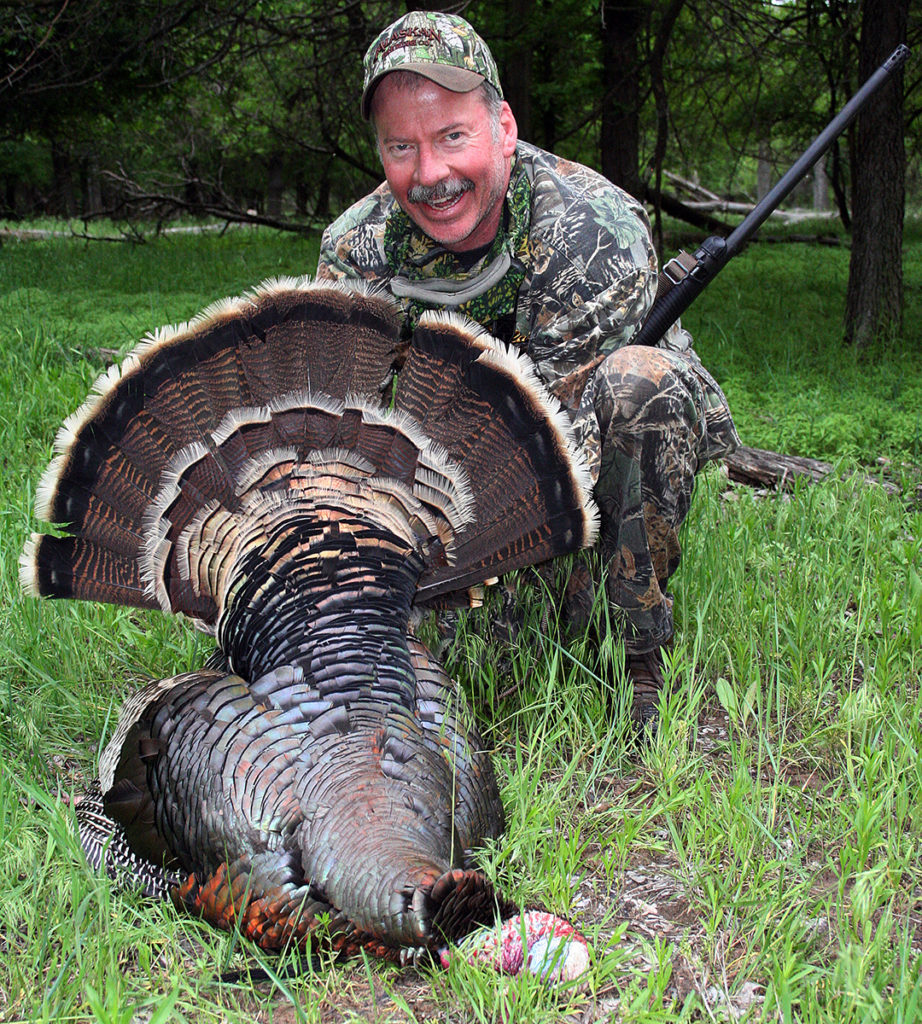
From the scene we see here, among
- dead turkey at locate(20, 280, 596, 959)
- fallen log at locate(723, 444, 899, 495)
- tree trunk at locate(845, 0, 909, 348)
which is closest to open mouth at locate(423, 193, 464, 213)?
dead turkey at locate(20, 280, 596, 959)

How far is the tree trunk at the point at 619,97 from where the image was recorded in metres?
8.87

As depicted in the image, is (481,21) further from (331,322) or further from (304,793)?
(304,793)

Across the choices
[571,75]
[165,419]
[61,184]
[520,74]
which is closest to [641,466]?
[165,419]

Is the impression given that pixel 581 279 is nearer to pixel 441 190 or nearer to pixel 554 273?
pixel 554 273

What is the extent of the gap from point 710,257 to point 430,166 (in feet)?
3.70

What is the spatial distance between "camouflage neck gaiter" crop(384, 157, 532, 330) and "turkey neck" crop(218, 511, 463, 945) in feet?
3.11

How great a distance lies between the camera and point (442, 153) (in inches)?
106

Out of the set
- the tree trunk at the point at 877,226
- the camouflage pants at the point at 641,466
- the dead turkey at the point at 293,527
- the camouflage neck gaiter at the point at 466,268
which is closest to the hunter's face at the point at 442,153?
the camouflage neck gaiter at the point at 466,268

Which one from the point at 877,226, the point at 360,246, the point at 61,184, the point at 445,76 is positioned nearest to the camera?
the point at 445,76

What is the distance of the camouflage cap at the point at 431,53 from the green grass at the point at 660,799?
1.49 metres

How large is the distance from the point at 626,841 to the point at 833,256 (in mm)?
13003

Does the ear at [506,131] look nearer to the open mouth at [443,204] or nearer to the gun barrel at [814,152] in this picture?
the open mouth at [443,204]

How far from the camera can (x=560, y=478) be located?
2.33m

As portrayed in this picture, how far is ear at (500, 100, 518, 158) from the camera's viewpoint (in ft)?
9.27
